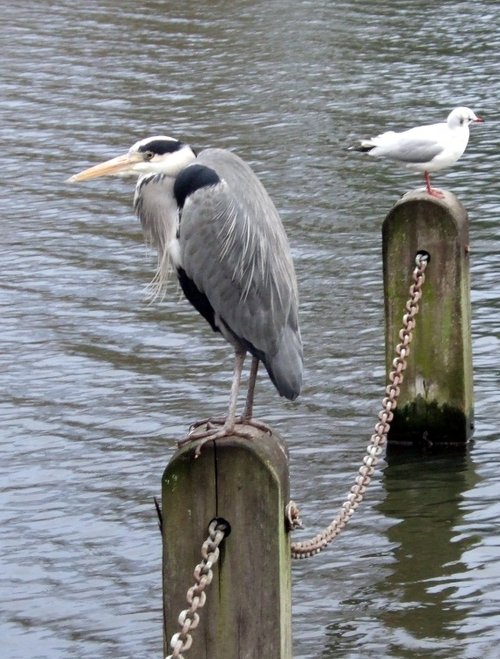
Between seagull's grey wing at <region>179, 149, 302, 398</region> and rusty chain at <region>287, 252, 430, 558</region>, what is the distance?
0.53 m

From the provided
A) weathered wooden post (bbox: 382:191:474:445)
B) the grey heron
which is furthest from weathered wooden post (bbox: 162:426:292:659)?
weathered wooden post (bbox: 382:191:474:445)

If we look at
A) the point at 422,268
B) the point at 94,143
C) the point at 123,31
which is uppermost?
the point at 123,31

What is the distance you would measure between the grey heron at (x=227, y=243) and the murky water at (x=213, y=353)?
51.2 inches

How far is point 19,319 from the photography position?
10555 mm

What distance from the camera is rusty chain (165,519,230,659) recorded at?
423 cm

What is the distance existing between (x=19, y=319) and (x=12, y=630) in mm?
4598

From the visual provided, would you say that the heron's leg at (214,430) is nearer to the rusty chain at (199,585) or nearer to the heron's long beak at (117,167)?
the rusty chain at (199,585)

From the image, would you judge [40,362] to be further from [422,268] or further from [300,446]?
[422,268]

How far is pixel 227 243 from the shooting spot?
5320mm

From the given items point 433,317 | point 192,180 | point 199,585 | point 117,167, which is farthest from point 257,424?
point 433,317

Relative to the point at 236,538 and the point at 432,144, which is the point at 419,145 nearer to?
the point at 432,144

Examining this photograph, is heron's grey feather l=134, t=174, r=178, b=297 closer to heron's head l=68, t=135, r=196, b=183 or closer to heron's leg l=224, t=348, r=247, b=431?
heron's head l=68, t=135, r=196, b=183

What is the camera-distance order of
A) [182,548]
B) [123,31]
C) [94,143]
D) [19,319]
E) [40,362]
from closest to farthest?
[182,548]
[40,362]
[19,319]
[94,143]
[123,31]

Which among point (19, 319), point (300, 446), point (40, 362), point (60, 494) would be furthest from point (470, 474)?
point (19, 319)
